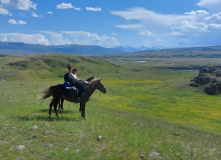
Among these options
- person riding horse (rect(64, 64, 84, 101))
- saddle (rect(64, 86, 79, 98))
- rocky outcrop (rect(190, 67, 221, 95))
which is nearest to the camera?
saddle (rect(64, 86, 79, 98))

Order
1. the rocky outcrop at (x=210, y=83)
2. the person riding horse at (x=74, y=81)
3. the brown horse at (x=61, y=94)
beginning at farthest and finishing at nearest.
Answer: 1. the rocky outcrop at (x=210, y=83)
2. the person riding horse at (x=74, y=81)
3. the brown horse at (x=61, y=94)

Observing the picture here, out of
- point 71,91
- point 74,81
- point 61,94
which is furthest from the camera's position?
point 74,81

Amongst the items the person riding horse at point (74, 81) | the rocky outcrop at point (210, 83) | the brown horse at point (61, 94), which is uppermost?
the person riding horse at point (74, 81)

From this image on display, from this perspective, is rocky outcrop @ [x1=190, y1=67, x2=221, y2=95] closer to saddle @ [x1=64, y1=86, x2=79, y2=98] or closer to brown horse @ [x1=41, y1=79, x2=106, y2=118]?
brown horse @ [x1=41, y1=79, x2=106, y2=118]

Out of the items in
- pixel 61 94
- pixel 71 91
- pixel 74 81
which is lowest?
pixel 61 94

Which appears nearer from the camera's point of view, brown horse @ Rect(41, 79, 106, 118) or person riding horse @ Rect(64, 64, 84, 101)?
brown horse @ Rect(41, 79, 106, 118)

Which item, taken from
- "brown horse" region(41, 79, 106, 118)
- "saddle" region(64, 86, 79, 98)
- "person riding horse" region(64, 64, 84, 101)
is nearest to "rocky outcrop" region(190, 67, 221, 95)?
"brown horse" region(41, 79, 106, 118)

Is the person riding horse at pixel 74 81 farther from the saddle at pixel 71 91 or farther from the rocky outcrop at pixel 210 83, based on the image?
the rocky outcrop at pixel 210 83

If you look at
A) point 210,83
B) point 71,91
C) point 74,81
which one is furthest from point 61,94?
point 210,83

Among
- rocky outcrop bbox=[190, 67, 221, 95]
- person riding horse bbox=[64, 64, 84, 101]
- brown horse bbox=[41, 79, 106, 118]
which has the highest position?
person riding horse bbox=[64, 64, 84, 101]

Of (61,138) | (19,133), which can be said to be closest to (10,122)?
(19,133)

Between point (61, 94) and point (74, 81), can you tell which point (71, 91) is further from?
point (74, 81)

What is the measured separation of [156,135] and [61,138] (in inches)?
259

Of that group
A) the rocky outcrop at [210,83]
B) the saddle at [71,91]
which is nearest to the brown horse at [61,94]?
the saddle at [71,91]
